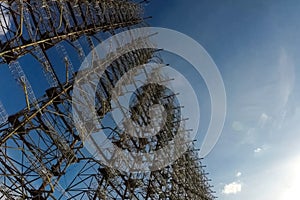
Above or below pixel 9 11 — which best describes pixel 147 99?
above

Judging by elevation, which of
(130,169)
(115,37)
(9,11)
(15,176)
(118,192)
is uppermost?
(115,37)

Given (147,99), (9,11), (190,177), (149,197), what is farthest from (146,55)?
(9,11)

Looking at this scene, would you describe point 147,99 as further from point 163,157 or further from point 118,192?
point 118,192

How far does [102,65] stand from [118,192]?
7492 millimetres

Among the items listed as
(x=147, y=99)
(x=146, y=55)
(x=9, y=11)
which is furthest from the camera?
(x=146, y=55)

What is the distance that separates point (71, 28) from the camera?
18.6m

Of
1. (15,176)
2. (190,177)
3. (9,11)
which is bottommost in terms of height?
(15,176)

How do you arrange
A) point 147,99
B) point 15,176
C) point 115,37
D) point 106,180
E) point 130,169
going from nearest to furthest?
point 15,176 → point 106,180 → point 130,169 → point 115,37 → point 147,99

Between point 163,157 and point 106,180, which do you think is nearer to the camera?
point 106,180

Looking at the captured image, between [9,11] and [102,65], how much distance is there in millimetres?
7808

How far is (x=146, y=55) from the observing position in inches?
1203

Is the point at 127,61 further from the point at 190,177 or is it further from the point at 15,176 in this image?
the point at 15,176

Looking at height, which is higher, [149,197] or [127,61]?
[127,61]

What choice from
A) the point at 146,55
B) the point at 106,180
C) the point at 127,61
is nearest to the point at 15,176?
the point at 106,180
